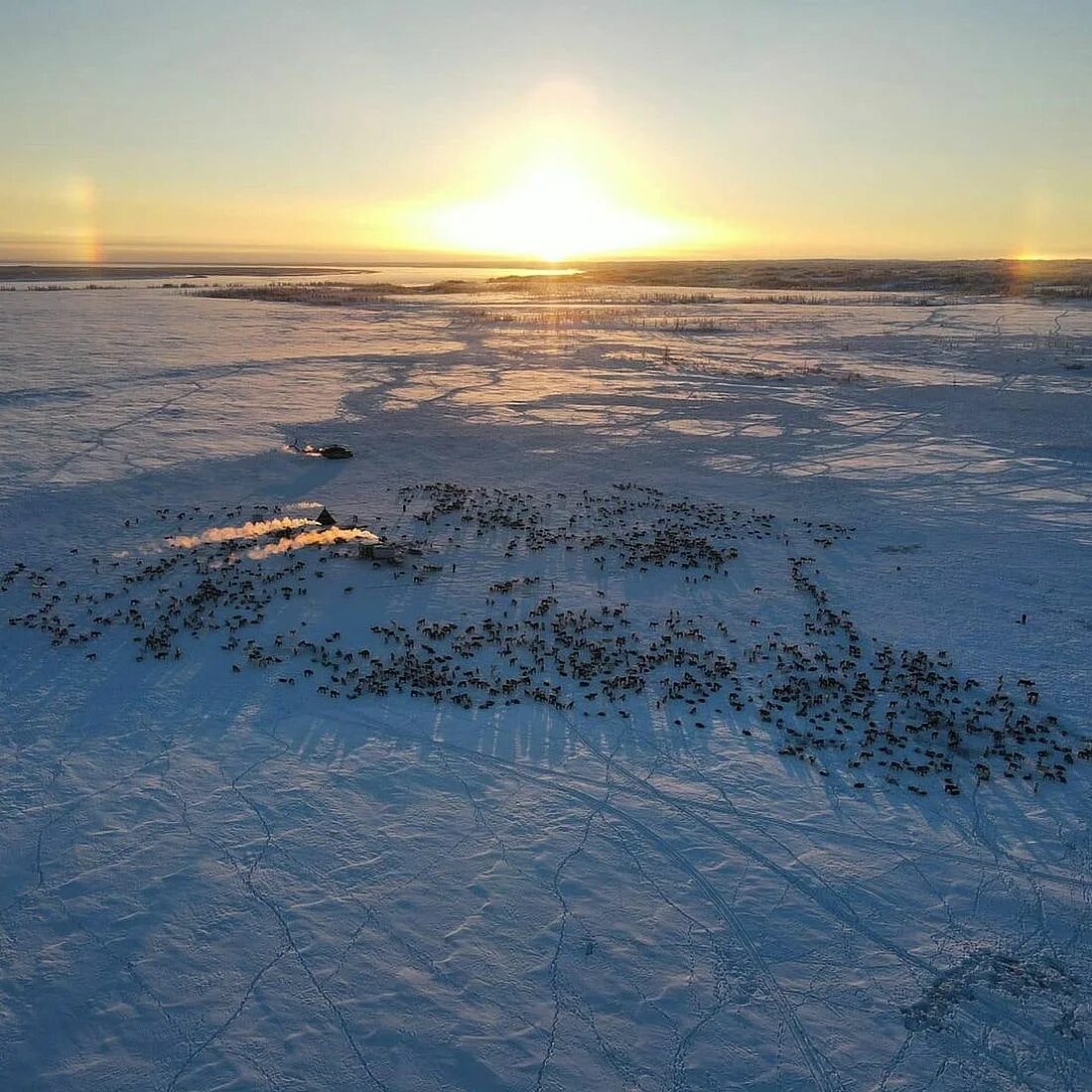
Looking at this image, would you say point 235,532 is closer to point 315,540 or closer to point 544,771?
→ point 315,540

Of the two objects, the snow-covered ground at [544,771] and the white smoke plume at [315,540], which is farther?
the white smoke plume at [315,540]

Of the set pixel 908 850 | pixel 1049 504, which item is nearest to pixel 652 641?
pixel 908 850

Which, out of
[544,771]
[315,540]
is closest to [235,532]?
[315,540]

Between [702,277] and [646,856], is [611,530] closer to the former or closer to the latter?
[646,856]

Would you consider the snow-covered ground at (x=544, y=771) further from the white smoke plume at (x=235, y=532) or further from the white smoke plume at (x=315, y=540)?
the white smoke plume at (x=315, y=540)

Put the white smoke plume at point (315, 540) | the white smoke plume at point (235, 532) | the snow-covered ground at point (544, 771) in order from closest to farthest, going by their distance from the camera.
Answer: the snow-covered ground at point (544, 771) < the white smoke plume at point (315, 540) < the white smoke plume at point (235, 532)

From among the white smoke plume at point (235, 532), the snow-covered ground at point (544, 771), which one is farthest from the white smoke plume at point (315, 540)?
the white smoke plume at point (235, 532)

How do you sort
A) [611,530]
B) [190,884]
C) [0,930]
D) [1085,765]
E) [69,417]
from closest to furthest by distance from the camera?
[0,930]
[190,884]
[1085,765]
[611,530]
[69,417]
